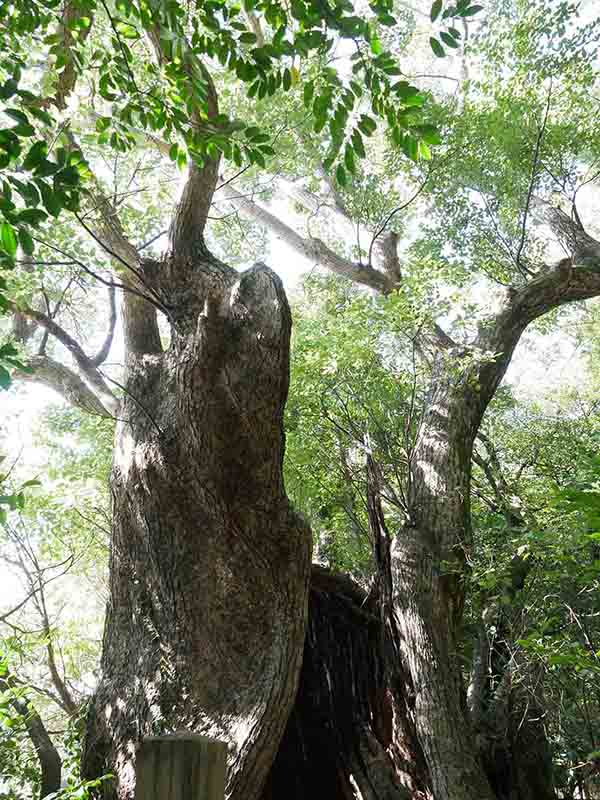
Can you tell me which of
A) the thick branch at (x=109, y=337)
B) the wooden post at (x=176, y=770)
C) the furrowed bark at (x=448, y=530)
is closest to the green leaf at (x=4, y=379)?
the wooden post at (x=176, y=770)

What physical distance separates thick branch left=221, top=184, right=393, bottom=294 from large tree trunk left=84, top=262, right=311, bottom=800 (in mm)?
3691

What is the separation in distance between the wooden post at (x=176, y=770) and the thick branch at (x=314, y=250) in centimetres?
614

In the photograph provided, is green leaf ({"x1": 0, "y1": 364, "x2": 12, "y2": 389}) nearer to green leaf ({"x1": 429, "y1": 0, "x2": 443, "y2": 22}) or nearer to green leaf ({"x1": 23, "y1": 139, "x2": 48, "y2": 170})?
green leaf ({"x1": 23, "y1": 139, "x2": 48, "y2": 170})

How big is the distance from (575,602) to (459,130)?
18.1ft

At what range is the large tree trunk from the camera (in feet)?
11.2

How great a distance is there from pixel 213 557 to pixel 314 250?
6.24 m

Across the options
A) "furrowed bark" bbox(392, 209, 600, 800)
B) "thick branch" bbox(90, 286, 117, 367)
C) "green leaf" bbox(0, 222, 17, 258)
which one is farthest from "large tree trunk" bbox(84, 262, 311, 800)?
"thick branch" bbox(90, 286, 117, 367)

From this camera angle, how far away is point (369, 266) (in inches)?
324

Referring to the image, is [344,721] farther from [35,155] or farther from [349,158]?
[35,155]

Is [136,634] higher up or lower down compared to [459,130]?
lower down

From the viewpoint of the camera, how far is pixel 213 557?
3.67 m

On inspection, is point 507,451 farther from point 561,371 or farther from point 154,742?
point 561,371

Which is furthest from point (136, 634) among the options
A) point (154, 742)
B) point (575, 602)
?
point (575, 602)

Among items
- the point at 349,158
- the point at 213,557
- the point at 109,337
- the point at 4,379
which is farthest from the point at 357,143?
the point at 109,337
